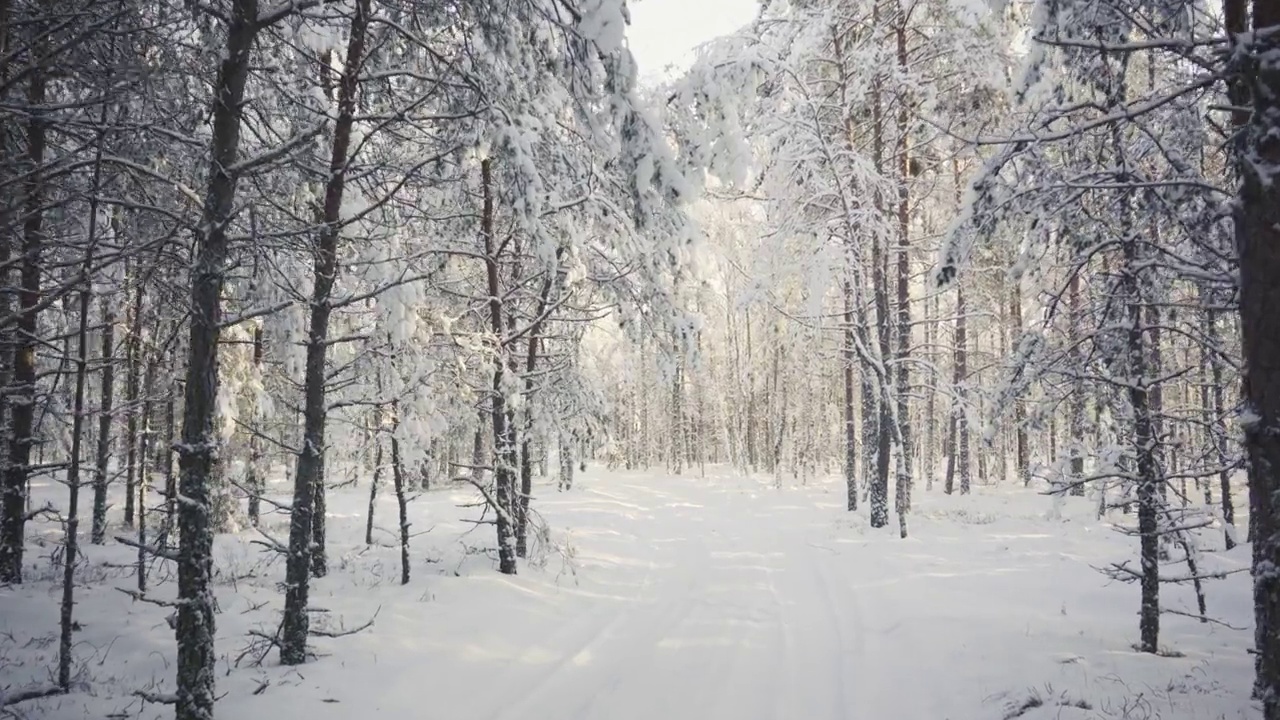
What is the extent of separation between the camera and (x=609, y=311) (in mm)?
11758

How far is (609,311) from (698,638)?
6175 millimetres

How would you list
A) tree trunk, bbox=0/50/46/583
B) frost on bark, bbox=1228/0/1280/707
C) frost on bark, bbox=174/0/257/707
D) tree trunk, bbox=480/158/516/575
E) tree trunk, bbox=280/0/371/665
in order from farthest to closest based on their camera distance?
1. tree trunk, bbox=480/158/516/575
2. tree trunk, bbox=0/50/46/583
3. tree trunk, bbox=280/0/371/665
4. frost on bark, bbox=174/0/257/707
5. frost on bark, bbox=1228/0/1280/707

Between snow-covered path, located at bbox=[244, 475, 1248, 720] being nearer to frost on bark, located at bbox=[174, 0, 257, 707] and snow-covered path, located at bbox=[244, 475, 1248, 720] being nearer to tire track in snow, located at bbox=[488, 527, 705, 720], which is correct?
tire track in snow, located at bbox=[488, 527, 705, 720]

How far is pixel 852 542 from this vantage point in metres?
13.7

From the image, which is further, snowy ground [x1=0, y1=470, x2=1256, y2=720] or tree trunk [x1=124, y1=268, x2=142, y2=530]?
tree trunk [x1=124, y1=268, x2=142, y2=530]

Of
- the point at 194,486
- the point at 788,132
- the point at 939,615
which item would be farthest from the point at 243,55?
the point at 788,132

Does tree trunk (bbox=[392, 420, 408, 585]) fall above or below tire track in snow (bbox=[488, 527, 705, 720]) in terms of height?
above

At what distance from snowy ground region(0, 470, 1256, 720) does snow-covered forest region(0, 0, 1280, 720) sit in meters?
0.07

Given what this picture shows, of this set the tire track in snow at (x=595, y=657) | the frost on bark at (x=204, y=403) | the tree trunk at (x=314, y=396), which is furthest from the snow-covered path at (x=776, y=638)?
the frost on bark at (x=204, y=403)

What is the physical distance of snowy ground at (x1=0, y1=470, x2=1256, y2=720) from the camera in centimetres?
584

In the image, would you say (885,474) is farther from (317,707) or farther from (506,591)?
(317,707)

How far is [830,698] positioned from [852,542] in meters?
8.31

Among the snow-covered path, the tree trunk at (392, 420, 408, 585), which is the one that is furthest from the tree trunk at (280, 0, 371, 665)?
the tree trunk at (392, 420, 408, 585)

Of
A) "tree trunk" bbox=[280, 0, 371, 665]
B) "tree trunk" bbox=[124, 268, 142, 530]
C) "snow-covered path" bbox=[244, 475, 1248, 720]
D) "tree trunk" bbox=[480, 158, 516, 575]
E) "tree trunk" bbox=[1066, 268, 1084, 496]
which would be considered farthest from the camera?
"tree trunk" bbox=[480, 158, 516, 575]
